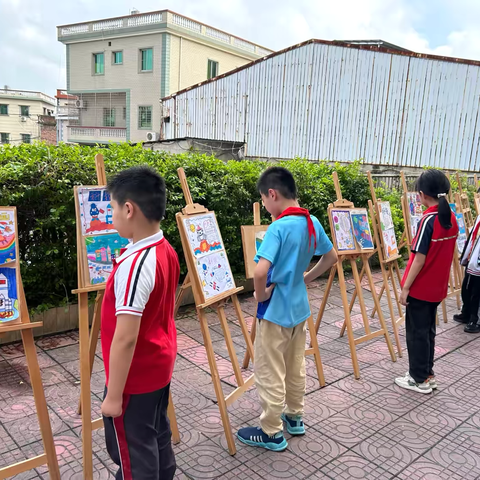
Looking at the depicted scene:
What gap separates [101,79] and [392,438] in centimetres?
2875

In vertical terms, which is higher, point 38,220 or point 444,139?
point 444,139

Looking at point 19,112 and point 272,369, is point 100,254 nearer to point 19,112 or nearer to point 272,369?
point 272,369

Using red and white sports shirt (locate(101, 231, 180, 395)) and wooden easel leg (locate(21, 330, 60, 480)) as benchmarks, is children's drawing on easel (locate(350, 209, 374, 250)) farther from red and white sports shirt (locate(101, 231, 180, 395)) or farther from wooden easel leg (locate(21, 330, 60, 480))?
wooden easel leg (locate(21, 330, 60, 480))

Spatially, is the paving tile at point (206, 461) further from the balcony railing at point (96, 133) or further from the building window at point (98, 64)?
the building window at point (98, 64)

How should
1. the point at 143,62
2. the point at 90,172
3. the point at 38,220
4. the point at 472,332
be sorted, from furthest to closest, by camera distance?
1. the point at 143,62
2. the point at 472,332
3. the point at 90,172
4. the point at 38,220

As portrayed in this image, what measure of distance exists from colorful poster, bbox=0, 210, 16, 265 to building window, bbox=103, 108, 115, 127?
1092 inches

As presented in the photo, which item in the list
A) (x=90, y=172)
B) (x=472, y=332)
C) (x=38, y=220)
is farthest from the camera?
(x=472, y=332)

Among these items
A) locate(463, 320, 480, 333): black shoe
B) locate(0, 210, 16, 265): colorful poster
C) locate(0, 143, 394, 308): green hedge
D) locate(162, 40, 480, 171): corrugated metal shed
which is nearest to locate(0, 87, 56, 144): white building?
locate(162, 40, 480, 171): corrugated metal shed

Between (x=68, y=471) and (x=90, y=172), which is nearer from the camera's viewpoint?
(x=68, y=471)

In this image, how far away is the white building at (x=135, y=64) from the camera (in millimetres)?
24766

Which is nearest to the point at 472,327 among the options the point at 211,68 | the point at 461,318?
the point at 461,318

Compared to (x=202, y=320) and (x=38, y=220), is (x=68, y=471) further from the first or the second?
(x=38, y=220)

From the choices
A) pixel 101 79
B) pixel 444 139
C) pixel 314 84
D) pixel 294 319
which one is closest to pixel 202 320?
pixel 294 319

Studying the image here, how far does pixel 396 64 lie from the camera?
41.9 feet
